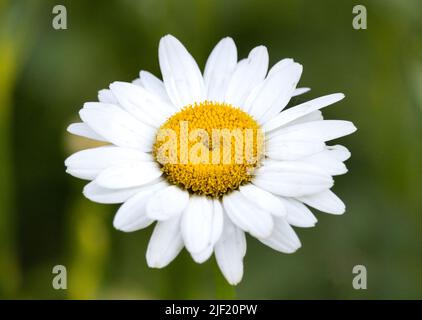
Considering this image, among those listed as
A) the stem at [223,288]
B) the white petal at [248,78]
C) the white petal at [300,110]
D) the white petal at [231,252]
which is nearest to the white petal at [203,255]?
the white petal at [231,252]

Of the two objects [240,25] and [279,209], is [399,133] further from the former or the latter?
[279,209]

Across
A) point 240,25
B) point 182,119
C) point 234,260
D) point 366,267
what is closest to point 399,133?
point 366,267

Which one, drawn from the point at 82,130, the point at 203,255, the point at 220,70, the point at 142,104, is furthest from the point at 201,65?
the point at 203,255

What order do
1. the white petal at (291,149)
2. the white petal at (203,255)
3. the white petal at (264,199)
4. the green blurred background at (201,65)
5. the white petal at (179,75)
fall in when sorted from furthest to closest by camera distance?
1. the green blurred background at (201,65)
2. the white petal at (179,75)
3. the white petal at (291,149)
4. the white petal at (264,199)
5. the white petal at (203,255)

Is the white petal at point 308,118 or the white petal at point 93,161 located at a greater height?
the white petal at point 308,118

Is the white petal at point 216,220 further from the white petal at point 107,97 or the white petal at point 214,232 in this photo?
the white petal at point 107,97

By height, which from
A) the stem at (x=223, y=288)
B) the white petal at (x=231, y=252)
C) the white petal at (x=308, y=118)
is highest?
Result: the white petal at (x=308, y=118)

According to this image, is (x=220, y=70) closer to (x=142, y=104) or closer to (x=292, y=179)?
(x=142, y=104)
